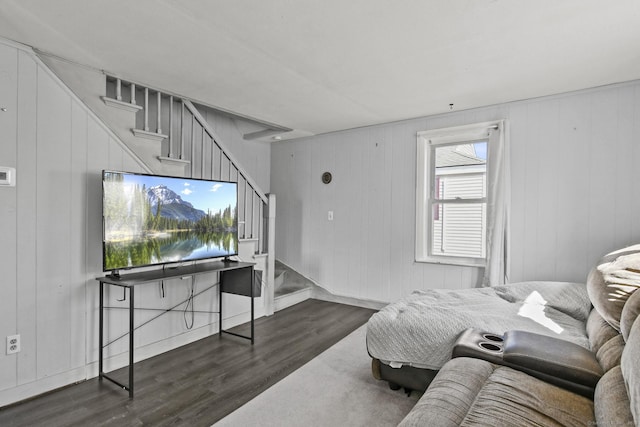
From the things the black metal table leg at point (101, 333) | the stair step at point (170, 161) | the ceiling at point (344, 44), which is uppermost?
the ceiling at point (344, 44)

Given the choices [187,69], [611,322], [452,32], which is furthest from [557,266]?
[187,69]

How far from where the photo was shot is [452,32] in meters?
2.10

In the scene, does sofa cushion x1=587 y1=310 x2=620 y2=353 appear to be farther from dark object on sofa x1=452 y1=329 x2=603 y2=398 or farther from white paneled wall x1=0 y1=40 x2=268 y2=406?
white paneled wall x1=0 y1=40 x2=268 y2=406

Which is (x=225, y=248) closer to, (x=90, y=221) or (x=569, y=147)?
(x=90, y=221)

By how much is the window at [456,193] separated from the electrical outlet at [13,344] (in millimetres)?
3643

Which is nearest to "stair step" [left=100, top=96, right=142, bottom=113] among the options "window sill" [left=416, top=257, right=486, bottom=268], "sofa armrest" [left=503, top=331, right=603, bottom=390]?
"sofa armrest" [left=503, top=331, right=603, bottom=390]

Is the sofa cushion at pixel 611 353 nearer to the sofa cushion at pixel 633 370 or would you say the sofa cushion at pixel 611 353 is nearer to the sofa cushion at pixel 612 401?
the sofa cushion at pixel 612 401

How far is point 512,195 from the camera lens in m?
3.44

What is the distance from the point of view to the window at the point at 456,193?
364 centimetres

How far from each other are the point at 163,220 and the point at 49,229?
0.73 metres

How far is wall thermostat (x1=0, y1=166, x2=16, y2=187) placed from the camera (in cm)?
216

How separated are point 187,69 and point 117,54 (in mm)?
471

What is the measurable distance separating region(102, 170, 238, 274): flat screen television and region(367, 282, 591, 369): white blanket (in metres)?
1.66

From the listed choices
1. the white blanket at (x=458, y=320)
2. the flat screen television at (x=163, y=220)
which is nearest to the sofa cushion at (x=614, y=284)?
the white blanket at (x=458, y=320)
